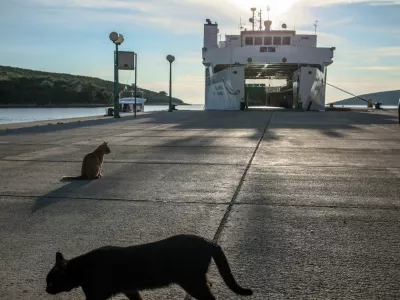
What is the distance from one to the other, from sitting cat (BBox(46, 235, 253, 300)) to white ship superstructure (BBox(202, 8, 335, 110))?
114 feet

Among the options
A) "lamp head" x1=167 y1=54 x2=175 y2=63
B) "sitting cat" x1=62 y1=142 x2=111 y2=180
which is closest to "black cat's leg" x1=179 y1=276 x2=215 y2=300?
"sitting cat" x1=62 y1=142 x2=111 y2=180

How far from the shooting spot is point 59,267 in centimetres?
238

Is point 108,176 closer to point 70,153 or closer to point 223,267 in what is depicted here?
point 70,153

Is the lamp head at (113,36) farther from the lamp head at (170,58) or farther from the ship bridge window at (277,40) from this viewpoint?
the ship bridge window at (277,40)

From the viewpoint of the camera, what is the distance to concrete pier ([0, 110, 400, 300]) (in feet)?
9.78

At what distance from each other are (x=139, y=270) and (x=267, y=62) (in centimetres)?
3723

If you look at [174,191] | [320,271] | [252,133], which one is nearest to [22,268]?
[320,271]

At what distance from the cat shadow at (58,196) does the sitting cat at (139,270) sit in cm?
261

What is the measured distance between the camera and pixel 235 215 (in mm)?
4492

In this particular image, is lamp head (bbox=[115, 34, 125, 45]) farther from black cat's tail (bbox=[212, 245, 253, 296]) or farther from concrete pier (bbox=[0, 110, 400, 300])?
black cat's tail (bbox=[212, 245, 253, 296])

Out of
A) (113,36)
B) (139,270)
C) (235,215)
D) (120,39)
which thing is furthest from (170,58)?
(139,270)

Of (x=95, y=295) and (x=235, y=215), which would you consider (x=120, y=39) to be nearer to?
(x=235, y=215)

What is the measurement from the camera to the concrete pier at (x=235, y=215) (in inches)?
117

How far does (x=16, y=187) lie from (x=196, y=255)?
14.4 feet
